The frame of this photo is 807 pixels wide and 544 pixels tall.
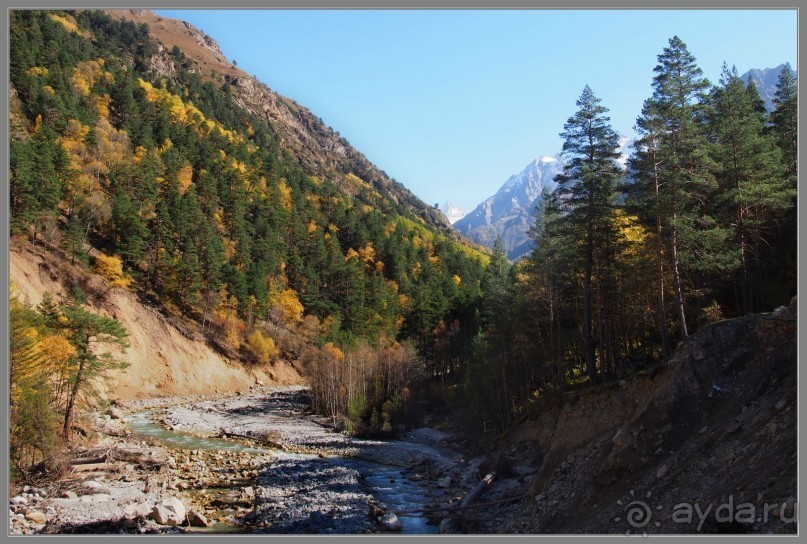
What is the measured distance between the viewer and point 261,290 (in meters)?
76.8

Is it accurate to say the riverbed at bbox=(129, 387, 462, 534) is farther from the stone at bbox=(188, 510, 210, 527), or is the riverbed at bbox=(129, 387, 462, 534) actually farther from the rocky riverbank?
the stone at bbox=(188, 510, 210, 527)

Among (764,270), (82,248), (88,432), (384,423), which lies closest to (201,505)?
(88,432)

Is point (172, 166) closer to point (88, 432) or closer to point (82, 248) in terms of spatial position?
point (82, 248)

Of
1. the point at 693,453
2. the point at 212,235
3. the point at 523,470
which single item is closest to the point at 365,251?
the point at 212,235

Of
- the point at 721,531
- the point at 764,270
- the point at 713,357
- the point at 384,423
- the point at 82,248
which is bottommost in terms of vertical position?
the point at 384,423

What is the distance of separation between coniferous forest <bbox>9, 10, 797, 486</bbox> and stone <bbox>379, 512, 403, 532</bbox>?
1163cm

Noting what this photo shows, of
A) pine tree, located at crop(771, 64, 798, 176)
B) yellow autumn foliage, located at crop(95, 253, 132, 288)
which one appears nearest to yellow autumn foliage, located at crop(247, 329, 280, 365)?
→ yellow autumn foliage, located at crop(95, 253, 132, 288)

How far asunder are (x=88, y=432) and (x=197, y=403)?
2511cm

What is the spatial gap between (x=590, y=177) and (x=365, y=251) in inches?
3581

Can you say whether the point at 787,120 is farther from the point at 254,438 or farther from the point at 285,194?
the point at 285,194

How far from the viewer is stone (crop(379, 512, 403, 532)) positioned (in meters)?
19.5

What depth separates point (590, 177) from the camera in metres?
24.6

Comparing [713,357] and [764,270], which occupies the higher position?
[764,270]

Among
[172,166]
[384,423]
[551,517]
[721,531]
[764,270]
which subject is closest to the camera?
[721,531]
